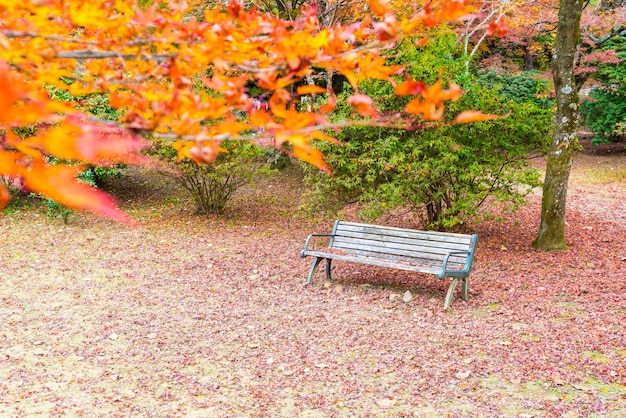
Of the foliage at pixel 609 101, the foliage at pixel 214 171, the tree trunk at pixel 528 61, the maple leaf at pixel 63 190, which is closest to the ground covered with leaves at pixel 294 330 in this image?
the foliage at pixel 214 171

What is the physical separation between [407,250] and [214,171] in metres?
4.21

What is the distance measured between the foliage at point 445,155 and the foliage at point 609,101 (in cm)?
856

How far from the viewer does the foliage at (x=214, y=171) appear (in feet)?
28.7

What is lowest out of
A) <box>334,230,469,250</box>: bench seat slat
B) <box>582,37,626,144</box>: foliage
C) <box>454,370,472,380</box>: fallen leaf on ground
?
<box>454,370,472,380</box>: fallen leaf on ground

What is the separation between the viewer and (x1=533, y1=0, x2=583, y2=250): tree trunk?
21.1 feet

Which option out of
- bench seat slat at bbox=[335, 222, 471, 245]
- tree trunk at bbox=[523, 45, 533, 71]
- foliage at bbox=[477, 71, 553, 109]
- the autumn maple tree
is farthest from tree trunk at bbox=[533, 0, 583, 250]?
tree trunk at bbox=[523, 45, 533, 71]

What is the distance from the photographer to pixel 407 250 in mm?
5996

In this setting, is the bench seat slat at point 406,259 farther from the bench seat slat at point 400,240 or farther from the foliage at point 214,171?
the foliage at point 214,171

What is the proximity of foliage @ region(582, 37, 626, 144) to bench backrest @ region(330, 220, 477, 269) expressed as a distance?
34.0 feet

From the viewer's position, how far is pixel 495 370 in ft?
12.9

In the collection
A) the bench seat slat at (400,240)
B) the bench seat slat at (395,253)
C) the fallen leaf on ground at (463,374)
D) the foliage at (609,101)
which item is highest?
the foliage at (609,101)

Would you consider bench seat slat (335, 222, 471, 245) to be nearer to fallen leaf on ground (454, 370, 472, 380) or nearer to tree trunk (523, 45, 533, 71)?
fallen leaf on ground (454, 370, 472, 380)

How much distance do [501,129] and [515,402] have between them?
14.0ft

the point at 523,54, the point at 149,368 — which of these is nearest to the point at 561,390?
the point at 149,368
